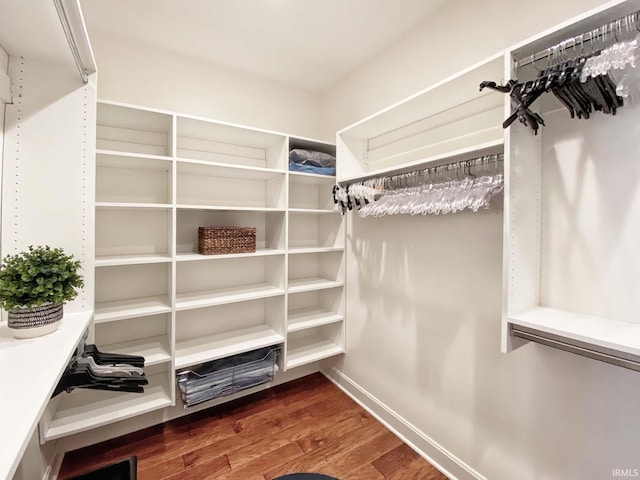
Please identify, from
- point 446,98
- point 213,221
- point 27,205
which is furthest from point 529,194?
point 27,205

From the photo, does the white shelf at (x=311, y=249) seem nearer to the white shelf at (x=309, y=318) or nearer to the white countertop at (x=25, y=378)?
the white shelf at (x=309, y=318)

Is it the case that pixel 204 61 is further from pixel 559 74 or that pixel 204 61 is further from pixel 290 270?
pixel 559 74

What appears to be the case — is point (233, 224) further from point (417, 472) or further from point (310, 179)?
point (417, 472)

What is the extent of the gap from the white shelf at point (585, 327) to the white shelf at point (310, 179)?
1.64 m

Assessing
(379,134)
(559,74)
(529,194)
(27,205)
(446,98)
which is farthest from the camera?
(379,134)

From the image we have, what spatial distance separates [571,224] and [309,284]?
1.78 m

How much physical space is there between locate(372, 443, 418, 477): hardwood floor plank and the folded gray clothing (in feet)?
6.91

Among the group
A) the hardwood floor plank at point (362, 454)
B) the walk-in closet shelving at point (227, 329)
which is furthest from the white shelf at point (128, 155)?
the hardwood floor plank at point (362, 454)

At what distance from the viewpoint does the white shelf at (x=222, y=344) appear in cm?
194

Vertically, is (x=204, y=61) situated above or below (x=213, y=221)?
A: above

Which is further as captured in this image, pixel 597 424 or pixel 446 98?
pixel 446 98

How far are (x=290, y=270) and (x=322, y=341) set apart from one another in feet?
2.42

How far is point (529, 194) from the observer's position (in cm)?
121

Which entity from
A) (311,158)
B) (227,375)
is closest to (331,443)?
(227,375)
